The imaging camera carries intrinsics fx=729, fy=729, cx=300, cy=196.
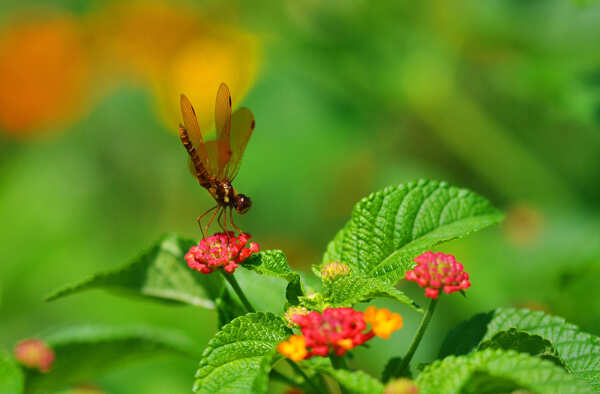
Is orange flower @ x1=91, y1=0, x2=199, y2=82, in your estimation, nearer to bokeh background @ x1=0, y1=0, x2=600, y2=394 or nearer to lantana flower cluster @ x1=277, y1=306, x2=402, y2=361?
bokeh background @ x1=0, y1=0, x2=600, y2=394

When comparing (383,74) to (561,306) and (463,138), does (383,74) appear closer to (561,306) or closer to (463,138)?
(463,138)

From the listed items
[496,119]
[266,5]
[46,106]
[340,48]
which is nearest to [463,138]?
[496,119]

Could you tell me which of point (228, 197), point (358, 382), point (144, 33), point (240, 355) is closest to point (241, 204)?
point (228, 197)

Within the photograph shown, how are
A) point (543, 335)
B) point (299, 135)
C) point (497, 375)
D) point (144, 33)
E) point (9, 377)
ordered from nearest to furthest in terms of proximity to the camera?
point (497, 375), point (543, 335), point (9, 377), point (299, 135), point (144, 33)

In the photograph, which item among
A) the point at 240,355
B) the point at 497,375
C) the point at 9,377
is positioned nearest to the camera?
the point at 497,375

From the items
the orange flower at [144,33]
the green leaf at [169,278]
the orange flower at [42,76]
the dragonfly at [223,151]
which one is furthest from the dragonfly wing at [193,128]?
the orange flower at [42,76]

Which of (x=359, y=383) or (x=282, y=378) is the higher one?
(x=282, y=378)

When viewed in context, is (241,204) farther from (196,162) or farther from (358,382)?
(358,382)
